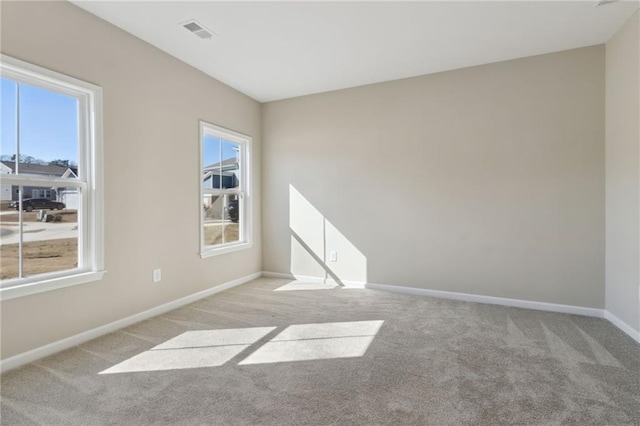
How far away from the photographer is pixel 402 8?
254 cm

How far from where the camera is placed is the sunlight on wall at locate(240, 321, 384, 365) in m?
2.34

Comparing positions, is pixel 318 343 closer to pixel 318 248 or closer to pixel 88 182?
pixel 318 248

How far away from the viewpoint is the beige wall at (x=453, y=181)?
3178 mm

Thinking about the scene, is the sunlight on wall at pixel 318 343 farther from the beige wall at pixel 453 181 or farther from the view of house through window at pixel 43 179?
the view of house through window at pixel 43 179

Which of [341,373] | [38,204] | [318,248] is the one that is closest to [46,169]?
[38,204]

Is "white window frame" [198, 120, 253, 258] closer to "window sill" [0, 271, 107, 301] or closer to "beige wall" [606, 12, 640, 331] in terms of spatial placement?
"window sill" [0, 271, 107, 301]

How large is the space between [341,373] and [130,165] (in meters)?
2.57

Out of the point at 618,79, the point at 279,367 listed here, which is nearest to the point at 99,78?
the point at 279,367

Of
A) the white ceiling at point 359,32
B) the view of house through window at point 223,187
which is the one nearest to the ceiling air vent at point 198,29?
the white ceiling at point 359,32

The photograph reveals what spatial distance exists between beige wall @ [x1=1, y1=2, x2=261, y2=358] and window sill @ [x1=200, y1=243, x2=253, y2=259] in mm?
104

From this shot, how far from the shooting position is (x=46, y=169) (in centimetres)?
242

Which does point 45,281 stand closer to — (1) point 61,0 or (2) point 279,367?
(2) point 279,367

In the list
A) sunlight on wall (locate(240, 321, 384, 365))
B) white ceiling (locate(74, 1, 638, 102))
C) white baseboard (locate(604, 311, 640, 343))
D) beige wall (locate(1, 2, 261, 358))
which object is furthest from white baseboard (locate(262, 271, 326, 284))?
white baseboard (locate(604, 311, 640, 343))

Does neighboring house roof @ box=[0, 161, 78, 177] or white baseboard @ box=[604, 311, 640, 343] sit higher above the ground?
neighboring house roof @ box=[0, 161, 78, 177]
